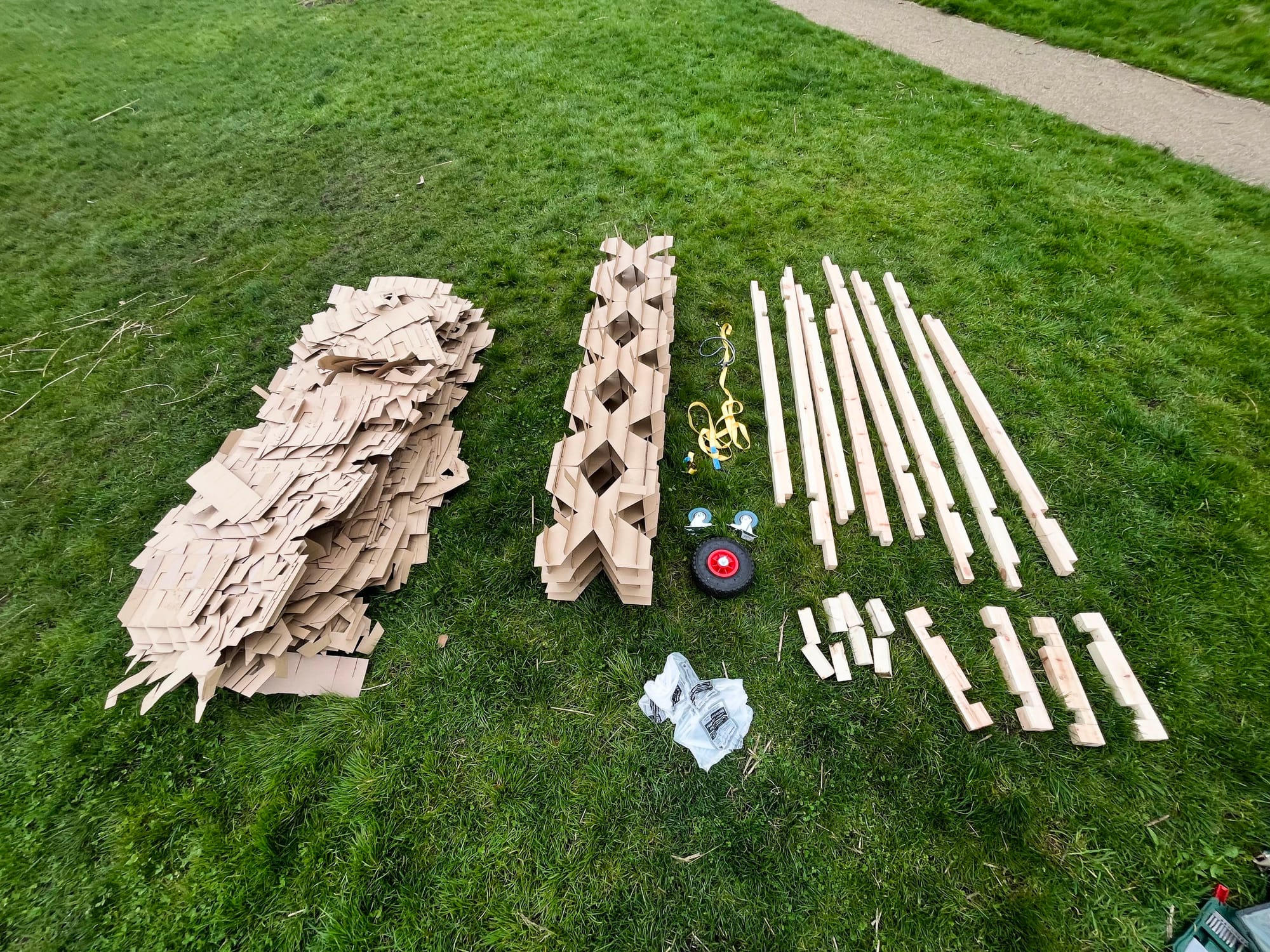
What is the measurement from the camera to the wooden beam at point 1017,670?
286cm

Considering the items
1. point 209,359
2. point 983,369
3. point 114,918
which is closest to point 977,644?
point 983,369

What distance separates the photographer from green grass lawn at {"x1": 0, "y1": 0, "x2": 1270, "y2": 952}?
2.54 m

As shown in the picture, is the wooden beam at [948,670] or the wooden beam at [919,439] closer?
the wooden beam at [948,670]

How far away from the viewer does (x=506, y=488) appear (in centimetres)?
394

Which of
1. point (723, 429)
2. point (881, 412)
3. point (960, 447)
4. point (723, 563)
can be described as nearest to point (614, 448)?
point (723, 563)

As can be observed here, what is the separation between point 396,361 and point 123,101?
377 inches

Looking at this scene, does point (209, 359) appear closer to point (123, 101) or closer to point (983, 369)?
point (983, 369)

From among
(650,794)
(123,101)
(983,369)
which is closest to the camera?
(650,794)

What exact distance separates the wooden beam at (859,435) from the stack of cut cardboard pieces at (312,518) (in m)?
2.97

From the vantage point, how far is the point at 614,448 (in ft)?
11.1

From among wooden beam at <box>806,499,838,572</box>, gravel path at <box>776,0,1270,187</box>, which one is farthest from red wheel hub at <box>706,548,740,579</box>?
gravel path at <box>776,0,1270,187</box>

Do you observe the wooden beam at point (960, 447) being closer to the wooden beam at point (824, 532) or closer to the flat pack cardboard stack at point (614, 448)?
the wooden beam at point (824, 532)

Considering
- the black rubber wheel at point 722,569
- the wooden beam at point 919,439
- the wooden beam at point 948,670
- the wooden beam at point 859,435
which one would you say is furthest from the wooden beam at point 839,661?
the wooden beam at point 919,439

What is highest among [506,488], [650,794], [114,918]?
[506,488]
